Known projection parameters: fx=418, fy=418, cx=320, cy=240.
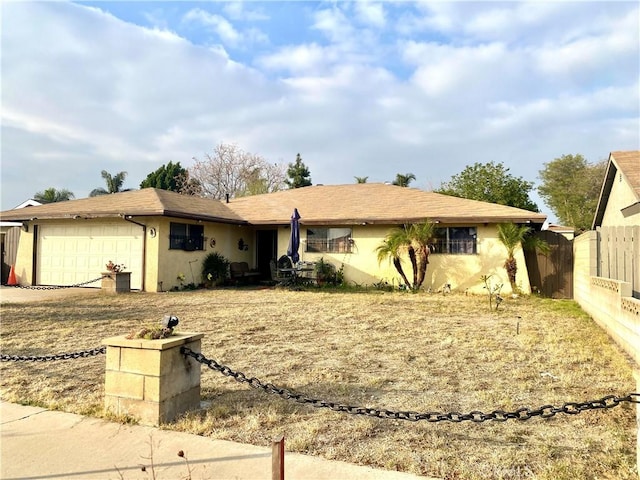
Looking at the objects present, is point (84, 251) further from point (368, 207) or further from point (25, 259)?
point (368, 207)

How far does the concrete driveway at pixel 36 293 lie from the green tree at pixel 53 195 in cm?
2495

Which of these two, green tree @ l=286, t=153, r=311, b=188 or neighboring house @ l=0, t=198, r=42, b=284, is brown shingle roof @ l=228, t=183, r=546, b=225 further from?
green tree @ l=286, t=153, r=311, b=188

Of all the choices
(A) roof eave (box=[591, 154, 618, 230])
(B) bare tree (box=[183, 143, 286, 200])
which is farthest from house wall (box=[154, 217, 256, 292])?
(B) bare tree (box=[183, 143, 286, 200])

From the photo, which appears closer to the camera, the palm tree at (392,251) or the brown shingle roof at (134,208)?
the brown shingle roof at (134,208)

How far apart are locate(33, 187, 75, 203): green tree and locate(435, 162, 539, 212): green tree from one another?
33653mm

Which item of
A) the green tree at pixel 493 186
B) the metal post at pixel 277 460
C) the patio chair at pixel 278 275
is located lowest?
the metal post at pixel 277 460

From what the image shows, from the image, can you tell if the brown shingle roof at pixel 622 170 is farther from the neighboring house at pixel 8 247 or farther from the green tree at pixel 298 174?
the green tree at pixel 298 174

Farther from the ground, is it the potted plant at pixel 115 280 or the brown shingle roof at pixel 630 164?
the brown shingle roof at pixel 630 164

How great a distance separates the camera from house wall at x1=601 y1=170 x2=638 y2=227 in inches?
491

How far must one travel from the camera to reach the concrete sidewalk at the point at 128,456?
277 cm

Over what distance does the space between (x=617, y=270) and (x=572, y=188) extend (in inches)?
1270

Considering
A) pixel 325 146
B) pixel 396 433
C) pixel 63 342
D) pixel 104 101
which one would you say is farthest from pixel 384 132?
pixel 396 433

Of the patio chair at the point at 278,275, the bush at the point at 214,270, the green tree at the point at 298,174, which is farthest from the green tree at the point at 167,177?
the patio chair at the point at 278,275

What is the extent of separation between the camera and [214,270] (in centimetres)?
1652
